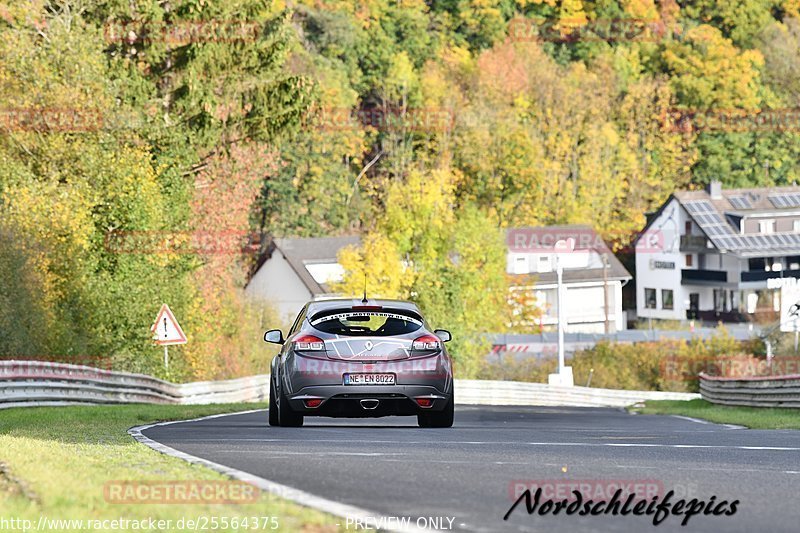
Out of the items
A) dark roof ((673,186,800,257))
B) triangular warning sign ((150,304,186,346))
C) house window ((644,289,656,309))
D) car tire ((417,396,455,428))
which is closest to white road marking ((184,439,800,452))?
car tire ((417,396,455,428))

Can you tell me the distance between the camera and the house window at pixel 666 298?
117 m

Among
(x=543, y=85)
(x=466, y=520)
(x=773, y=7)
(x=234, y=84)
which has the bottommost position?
(x=466, y=520)

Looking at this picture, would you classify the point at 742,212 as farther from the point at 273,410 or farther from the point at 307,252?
the point at 273,410

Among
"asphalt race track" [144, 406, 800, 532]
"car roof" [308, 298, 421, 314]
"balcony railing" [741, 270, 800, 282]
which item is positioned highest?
"balcony railing" [741, 270, 800, 282]

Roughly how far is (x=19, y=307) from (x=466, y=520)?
109ft

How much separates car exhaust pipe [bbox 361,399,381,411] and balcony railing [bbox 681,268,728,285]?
321ft

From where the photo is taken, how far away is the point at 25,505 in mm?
9359

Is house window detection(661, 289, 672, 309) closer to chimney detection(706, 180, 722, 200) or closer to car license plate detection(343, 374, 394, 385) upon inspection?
chimney detection(706, 180, 722, 200)

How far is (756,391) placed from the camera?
34.7m

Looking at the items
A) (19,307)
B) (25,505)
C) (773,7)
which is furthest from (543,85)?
(25,505)

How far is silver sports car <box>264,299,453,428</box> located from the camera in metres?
17.8

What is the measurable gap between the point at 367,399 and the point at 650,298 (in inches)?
4051

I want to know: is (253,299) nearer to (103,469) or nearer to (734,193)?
(734,193)

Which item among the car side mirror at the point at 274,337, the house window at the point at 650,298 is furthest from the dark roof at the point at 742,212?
the car side mirror at the point at 274,337
